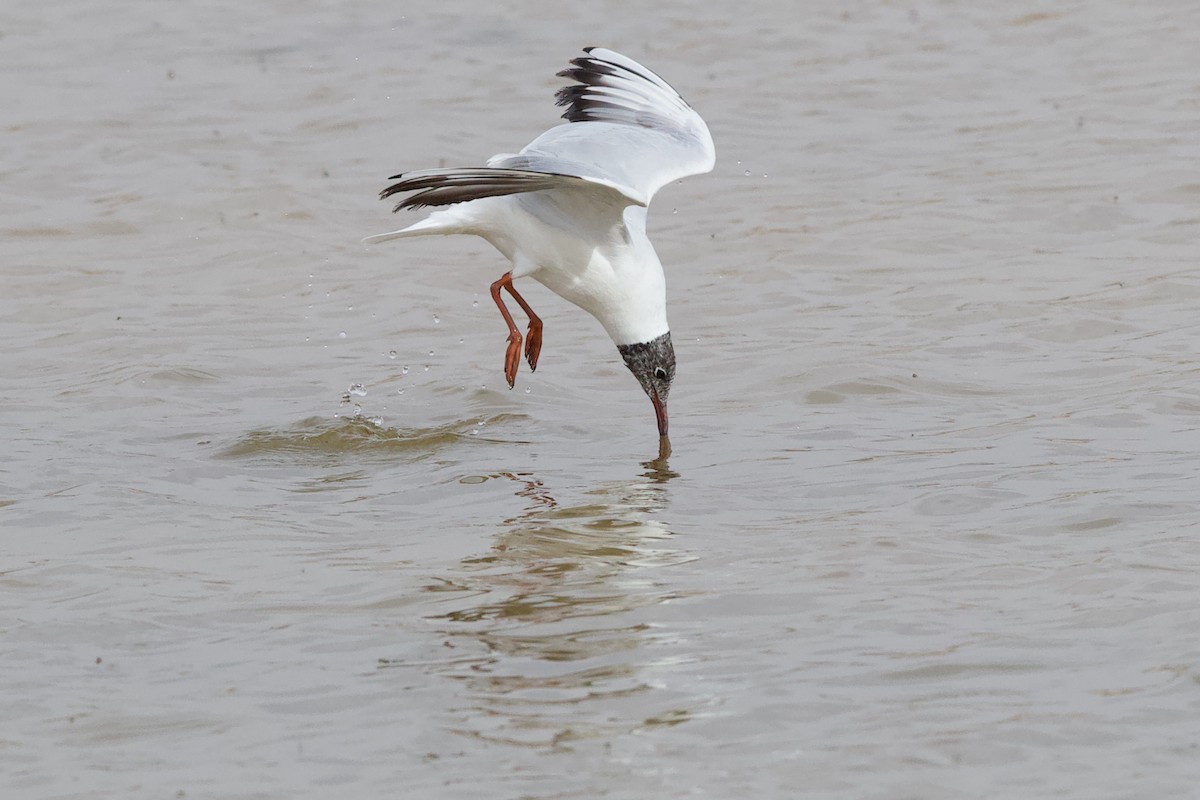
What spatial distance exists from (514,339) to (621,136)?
1.01 m

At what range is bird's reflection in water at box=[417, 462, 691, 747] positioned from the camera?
468 centimetres

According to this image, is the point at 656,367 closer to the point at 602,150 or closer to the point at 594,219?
the point at 594,219

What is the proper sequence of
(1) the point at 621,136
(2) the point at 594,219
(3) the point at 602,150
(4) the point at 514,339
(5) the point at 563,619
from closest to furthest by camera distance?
1. (5) the point at 563,619
2. (2) the point at 594,219
3. (3) the point at 602,150
4. (4) the point at 514,339
5. (1) the point at 621,136

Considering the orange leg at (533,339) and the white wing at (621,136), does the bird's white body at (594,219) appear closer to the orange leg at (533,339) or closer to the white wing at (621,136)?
the white wing at (621,136)

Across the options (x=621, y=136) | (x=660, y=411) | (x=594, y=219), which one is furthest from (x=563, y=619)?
(x=621, y=136)

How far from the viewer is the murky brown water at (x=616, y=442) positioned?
460 cm

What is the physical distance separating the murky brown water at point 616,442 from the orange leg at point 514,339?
11.4 inches

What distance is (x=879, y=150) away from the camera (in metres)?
12.5

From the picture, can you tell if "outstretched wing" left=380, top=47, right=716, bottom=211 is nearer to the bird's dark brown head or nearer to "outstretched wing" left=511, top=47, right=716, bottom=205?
"outstretched wing" left=511, top=47, right=716, bottom=205

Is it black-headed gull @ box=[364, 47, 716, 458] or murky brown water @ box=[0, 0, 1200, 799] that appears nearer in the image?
murky brown water @ box=[0, 0, 1200, 799]

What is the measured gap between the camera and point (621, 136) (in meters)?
7.96

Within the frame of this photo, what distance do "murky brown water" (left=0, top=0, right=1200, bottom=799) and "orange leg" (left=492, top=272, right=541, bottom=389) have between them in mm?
288

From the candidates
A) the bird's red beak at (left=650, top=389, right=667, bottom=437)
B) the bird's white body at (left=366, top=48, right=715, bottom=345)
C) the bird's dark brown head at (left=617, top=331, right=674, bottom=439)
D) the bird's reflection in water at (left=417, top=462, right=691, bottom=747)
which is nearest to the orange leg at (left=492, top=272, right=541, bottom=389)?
the bird's white body at (left=366, top=48, right=715, bottom=345)

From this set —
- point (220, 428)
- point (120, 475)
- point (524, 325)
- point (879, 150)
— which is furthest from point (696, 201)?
point (120, 475)
